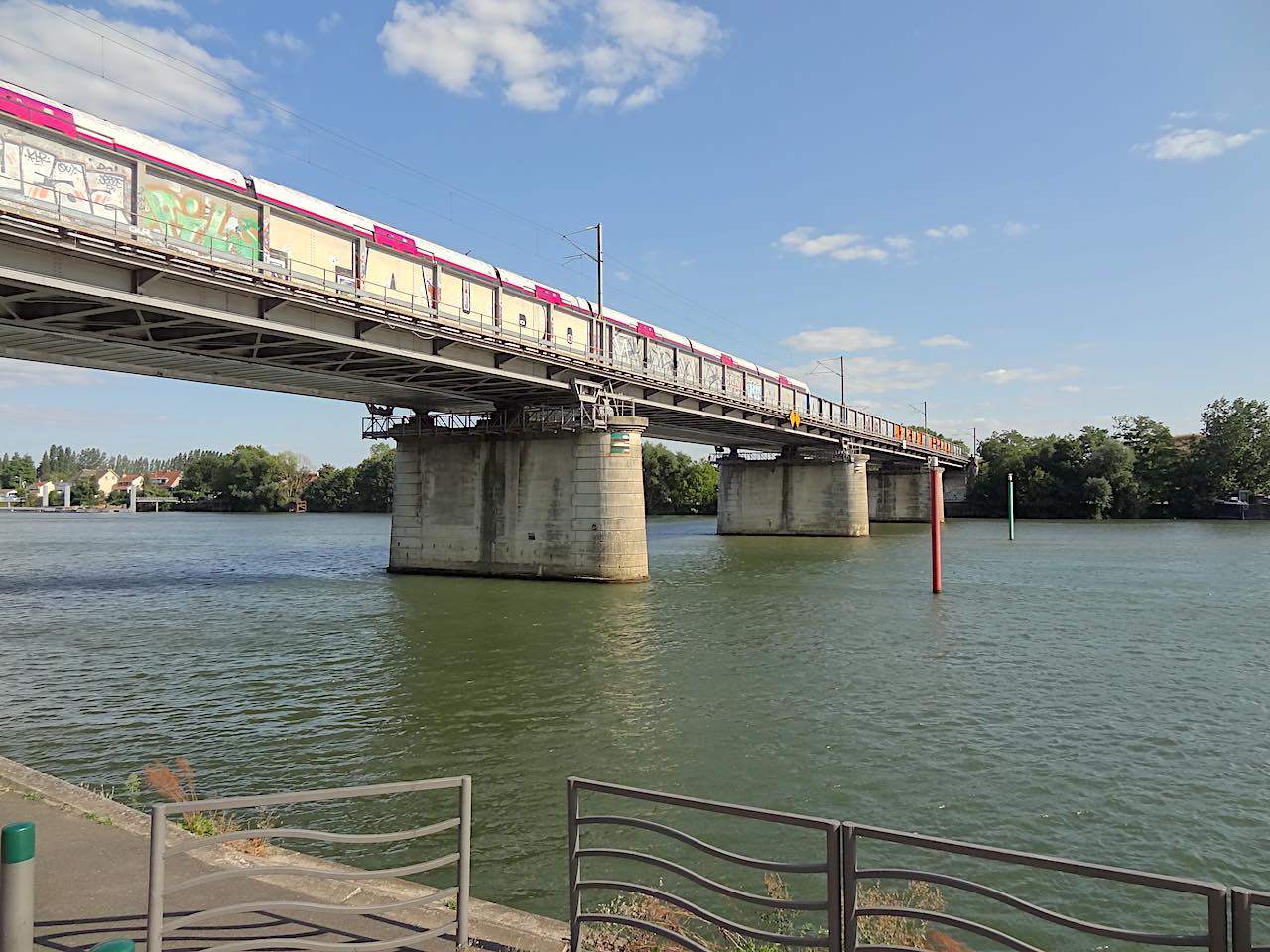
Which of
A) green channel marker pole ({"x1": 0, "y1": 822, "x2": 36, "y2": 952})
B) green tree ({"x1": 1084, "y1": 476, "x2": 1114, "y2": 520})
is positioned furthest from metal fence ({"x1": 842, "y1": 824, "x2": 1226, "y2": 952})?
green tree ({"x1": 1084, "y1": 476, "x2": 1114, "y2": 520})

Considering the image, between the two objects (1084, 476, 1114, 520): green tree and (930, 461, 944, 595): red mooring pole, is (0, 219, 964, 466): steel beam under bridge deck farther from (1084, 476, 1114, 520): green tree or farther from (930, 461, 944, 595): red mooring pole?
(1084, 476, 1114, 520): green tree

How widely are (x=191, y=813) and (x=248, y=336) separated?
22.2 meters

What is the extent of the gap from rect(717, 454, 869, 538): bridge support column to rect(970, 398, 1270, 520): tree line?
137ft

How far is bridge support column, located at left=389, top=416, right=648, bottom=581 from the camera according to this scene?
37.0 m

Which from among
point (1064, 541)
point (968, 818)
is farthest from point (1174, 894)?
point (1064, 541)

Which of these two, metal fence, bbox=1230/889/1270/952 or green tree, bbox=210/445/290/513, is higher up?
green tree, bbox=210/445/290/513

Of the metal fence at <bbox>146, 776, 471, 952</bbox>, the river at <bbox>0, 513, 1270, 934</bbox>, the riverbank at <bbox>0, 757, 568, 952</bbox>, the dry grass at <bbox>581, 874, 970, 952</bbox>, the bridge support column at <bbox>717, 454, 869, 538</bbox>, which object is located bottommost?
the river at <bbox>0, 513, 1270, 934</bbox>

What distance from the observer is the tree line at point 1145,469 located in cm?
10744

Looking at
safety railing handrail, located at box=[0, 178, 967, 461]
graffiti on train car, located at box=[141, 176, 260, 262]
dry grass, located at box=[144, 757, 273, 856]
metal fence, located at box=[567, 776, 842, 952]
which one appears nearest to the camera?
metal fence, located at box=[567, 776, 842, 952]

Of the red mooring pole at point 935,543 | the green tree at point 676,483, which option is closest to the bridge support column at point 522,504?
the red mooring pole at point 935,543

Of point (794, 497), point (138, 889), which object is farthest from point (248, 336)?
point (794, 497)

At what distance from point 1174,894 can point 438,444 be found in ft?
122

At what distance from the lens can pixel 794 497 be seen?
77.1 m

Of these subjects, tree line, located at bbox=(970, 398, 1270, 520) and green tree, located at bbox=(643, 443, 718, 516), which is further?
green tree, located at bbox=(643, 443, 718, 516)
